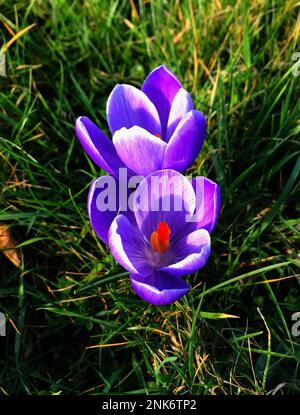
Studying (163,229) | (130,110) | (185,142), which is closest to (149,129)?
(130,110)

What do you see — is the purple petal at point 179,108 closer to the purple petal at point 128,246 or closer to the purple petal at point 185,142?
the purple petal at point 185,142

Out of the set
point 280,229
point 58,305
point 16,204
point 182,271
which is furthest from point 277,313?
point 16,204

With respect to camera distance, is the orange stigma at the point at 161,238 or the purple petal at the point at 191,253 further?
the orange stigma at the point at 161,238

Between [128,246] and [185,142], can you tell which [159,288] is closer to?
[128,246]

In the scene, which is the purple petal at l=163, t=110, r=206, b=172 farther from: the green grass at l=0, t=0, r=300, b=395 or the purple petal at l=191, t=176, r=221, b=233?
the green grass at l=0, t=0, r=300, b=395

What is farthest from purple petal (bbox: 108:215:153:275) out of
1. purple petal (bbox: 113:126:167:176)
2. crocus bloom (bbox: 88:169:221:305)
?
purple petal (bbox: 113:126:167:176)

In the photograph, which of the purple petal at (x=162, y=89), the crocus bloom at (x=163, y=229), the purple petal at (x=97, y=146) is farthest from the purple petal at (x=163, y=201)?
the purple petal at (x=162, y=89)
